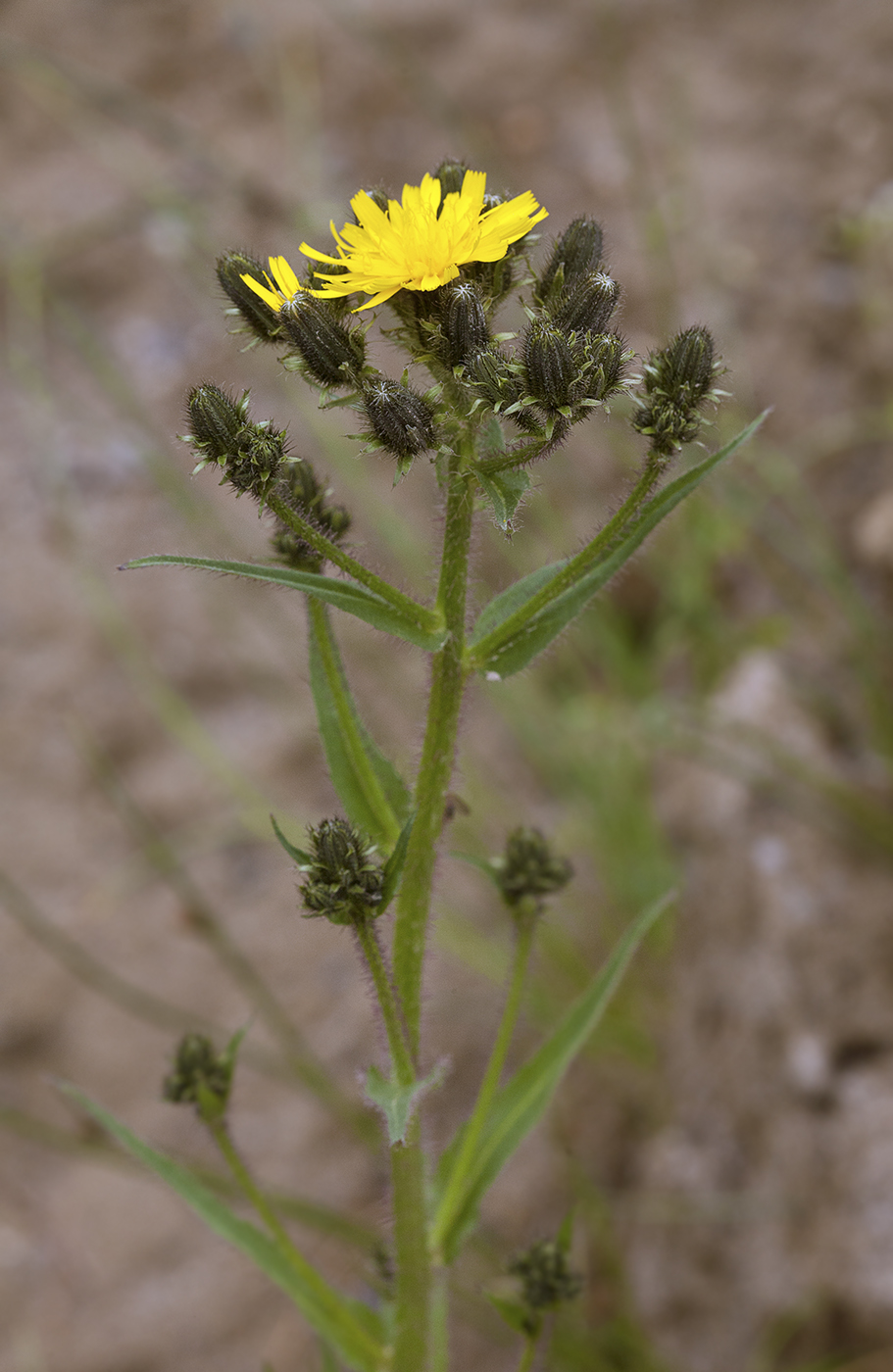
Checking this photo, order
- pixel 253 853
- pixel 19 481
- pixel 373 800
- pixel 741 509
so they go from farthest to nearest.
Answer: pixel 19 481, pixel 253 853, pixel 741 509, pixel 373 800

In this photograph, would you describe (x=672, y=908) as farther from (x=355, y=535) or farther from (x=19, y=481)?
(x=19, y=481)

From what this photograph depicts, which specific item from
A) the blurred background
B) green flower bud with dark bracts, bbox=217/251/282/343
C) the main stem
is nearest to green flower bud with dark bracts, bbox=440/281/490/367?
the main stem

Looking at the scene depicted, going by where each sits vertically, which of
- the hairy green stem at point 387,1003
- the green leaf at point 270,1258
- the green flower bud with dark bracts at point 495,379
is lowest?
the green leaf at point 270,1258

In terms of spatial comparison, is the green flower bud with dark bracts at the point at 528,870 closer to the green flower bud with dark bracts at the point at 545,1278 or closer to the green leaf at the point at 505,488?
the green flower bud with dark bracts at the point at 545,1278

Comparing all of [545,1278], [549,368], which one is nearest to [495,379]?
[549,368]

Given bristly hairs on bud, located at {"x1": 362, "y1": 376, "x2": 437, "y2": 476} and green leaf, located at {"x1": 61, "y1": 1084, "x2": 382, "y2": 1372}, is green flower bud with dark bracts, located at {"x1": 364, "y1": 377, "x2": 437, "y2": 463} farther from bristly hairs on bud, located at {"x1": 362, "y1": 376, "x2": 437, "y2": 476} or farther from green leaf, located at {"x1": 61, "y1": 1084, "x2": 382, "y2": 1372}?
green leaf, located at {"x1": 61, "y1": 1084, "x2": 382, "y2": 1372}

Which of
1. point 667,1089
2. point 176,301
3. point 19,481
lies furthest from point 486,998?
point 176,301

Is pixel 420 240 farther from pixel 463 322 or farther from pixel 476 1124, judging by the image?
pixel 476 1124

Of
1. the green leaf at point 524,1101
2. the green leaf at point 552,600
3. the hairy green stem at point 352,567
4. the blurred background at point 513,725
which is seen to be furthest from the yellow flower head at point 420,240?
the green leaf at point 524,1101
